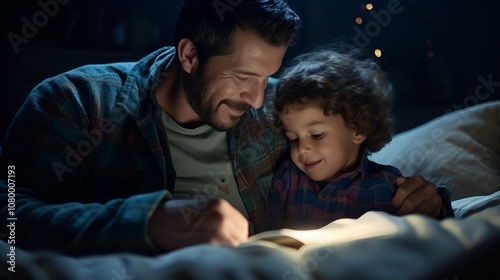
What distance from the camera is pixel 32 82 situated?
72.1 inches

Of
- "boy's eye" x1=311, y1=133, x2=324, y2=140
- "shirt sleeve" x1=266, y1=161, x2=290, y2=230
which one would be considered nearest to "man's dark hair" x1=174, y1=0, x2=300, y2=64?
"boy's eye" x1=311, y1=133, x2=324, y2=140

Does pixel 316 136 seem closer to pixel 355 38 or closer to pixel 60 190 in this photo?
pixel 60 190

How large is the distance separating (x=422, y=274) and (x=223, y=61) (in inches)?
30.9

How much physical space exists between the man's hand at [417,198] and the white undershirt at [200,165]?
377 millimetres

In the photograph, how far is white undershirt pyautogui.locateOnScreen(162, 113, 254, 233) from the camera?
1.22m

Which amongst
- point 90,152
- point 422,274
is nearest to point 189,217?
point 422,274

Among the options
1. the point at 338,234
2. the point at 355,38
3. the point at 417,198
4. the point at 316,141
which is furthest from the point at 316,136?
the point at 355,38

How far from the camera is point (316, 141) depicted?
1.17m

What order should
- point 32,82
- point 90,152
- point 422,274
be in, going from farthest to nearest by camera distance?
point 32,82 → point 90,152 → point 422,274

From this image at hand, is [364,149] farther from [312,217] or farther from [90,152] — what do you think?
[90,152]

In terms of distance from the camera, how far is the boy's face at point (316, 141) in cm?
117

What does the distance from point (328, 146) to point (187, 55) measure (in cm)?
43

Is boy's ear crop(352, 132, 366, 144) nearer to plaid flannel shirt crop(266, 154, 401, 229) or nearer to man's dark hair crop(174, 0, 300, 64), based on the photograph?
plaid flannel shirt crop(266, 154, 401, 229)

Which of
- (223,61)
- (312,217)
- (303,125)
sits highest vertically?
(223,61)
